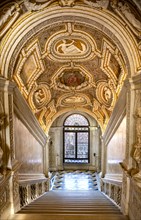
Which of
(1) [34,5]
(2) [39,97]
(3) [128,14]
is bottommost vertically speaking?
(2) [39,97]

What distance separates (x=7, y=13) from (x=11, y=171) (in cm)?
351

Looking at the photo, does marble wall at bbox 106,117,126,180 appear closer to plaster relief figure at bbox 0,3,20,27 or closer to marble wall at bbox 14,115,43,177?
marble wall at bbox 14,115,43,177

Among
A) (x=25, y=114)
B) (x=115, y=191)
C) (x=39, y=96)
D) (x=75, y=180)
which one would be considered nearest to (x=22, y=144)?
(x=25, y=114)

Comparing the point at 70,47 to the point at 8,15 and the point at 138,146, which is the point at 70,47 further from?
the point at 138,146

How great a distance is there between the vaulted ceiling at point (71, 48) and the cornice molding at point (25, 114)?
2.08 ft

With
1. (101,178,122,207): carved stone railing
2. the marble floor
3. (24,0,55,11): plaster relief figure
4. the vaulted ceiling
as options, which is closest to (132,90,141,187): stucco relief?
the vaulted ceiling

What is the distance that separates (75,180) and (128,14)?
11.3 metres

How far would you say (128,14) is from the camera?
4430mm

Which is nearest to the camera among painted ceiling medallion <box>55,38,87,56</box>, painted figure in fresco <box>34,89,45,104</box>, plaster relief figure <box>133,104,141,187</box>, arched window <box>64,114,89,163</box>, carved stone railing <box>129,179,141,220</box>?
carved stone railing <box>129,179,141,220</box>

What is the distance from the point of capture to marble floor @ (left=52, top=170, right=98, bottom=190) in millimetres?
12547

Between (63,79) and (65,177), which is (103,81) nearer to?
(63,79)

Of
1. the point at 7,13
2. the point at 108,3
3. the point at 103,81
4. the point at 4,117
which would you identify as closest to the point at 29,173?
the point at 4,117

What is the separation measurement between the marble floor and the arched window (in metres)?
1.26

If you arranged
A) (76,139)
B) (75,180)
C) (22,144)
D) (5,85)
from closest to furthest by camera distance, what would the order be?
(5,85) < (22,144) < (75,180) < (76,139)
